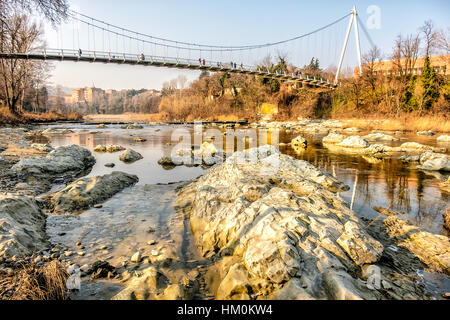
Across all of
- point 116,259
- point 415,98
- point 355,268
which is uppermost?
point 415,98

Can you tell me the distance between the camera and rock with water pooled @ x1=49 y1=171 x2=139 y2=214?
3.91 m

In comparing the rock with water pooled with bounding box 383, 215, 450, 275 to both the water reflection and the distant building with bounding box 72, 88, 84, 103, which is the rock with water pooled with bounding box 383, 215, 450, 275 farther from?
the distant building with bounding box 72, 88, 84, 103

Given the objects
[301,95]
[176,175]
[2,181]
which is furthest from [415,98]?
[2,181]

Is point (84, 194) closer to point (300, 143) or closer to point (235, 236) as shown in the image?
point (235, 236)

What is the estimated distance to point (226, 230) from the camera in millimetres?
2738

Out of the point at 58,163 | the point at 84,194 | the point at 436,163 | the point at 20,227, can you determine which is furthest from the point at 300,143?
the point at 20,227

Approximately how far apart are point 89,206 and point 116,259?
5.98 ft

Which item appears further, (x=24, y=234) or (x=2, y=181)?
(x=2, y=181)

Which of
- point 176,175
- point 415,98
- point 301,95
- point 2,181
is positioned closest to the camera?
point 2,181

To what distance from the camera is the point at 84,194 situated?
165 inches

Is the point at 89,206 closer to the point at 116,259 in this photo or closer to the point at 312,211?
the point at 116,259

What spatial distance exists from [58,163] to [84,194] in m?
3.05

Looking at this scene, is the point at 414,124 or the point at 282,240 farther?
the point at 414,124

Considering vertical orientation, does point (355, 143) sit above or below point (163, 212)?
above
